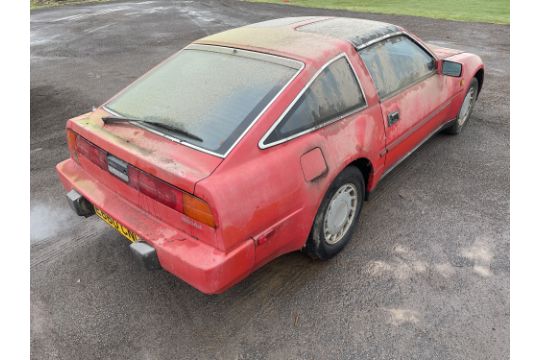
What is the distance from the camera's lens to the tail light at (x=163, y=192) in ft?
6.62

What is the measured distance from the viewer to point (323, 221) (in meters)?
2.66

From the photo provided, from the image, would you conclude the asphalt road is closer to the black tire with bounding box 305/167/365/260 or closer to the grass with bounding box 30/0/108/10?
the black tire with bounding box 305/167/365/260

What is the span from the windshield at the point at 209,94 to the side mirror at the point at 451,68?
6.28 feet

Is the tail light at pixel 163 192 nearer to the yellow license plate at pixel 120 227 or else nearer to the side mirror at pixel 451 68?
the yellow license plate at pixel 120 227

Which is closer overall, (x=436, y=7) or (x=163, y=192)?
(x=163, y=192)

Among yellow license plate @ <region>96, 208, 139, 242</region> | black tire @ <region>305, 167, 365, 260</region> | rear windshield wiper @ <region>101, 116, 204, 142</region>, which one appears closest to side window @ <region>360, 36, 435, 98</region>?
black tire @ <region>305, 167, 365, 260</region>

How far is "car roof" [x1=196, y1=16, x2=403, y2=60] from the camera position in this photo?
2.69 meters

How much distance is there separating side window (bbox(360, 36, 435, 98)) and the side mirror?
11cm

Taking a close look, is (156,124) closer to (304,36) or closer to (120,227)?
(120,227)

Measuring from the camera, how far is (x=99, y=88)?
6793 mm

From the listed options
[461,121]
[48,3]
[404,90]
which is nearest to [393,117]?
[404,90]

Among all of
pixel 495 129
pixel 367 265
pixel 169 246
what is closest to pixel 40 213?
pixel 169 246

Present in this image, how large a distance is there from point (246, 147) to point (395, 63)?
184 cm

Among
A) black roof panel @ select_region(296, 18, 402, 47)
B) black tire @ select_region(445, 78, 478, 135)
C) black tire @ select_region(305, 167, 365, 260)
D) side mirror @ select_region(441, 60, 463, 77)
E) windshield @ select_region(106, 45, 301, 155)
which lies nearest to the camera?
windshield @ select_region(106, 45, 301, 155)
